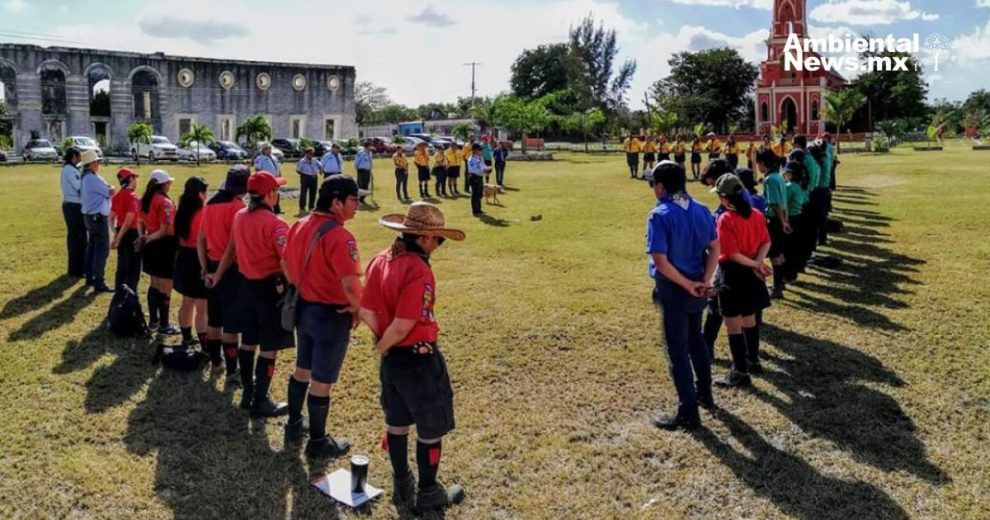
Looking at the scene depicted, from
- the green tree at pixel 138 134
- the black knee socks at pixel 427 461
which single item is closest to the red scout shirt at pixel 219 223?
the black knee socks at pixel 427 461

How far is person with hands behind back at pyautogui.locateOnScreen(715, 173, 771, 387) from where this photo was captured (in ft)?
17.7

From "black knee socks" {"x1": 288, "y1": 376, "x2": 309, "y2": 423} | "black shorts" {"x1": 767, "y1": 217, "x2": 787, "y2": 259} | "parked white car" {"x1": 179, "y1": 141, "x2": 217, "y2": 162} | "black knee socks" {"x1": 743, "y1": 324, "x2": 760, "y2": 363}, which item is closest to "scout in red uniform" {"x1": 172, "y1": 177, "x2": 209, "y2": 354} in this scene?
"black knee socks" {"x1": 288, "y1": 376, "x2": 309, "y2": 423}

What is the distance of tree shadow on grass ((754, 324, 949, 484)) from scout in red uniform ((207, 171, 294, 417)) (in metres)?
3.47

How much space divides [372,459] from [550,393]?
1591mm

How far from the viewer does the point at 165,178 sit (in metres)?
6.38

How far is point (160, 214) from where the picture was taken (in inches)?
249

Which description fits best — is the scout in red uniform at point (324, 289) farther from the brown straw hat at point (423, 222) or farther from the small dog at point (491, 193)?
→ the small dog at point (491, 193)

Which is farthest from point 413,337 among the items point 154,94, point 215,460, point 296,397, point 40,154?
point 154,94

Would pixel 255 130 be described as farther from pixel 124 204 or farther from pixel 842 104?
pixel 124 204

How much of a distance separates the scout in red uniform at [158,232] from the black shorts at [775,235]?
5.83 metres

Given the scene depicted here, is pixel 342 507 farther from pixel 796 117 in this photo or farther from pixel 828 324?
pixel 796 117

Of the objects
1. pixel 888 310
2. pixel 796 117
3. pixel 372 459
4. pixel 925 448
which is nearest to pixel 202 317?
pixel 372 459

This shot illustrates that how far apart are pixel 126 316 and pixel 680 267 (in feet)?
16.4

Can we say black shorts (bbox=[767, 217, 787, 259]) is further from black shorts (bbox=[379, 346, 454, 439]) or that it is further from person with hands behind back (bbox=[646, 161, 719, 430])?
black shorts (bbox=[379, 346, 454, 439])
